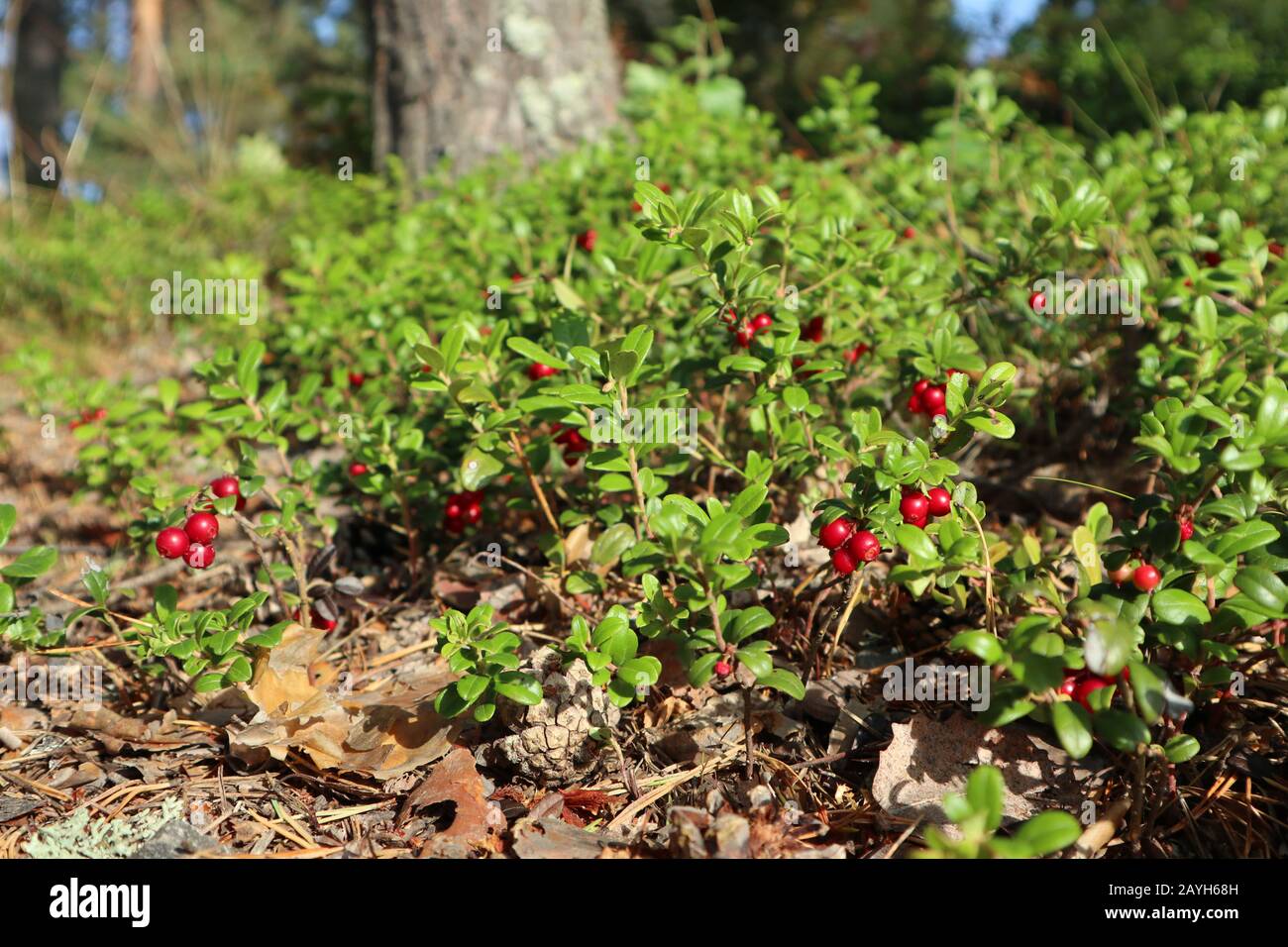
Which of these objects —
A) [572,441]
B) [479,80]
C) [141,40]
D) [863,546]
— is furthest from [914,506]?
[141,40]

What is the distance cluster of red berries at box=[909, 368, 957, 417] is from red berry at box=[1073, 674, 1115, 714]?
801 millimetres

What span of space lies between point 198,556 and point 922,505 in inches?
61.2

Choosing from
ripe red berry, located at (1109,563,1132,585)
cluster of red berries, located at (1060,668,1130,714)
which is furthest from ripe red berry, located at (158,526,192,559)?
ripe red berry, located at (1109,563,1132,585)

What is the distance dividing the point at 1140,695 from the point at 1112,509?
146cm

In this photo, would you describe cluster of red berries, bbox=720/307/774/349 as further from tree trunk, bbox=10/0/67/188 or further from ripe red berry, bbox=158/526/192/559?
tree trunk, bbox=10/0/67/188

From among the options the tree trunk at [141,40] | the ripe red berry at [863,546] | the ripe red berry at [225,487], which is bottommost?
the ripe red berry at [863,546]

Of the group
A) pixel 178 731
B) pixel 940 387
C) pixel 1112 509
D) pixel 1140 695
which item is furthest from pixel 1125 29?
pixel 178 731

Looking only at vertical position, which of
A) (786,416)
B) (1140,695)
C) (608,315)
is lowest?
(1140,695)

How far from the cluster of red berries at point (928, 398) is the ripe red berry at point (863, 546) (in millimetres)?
573

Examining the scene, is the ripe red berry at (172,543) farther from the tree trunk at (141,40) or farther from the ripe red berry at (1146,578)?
the tree trunk at (141,40)

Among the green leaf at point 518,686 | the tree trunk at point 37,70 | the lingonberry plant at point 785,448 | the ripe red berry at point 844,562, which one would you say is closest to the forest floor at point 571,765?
the lingonberry plant at point 785,448

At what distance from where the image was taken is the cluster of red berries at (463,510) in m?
2.57
